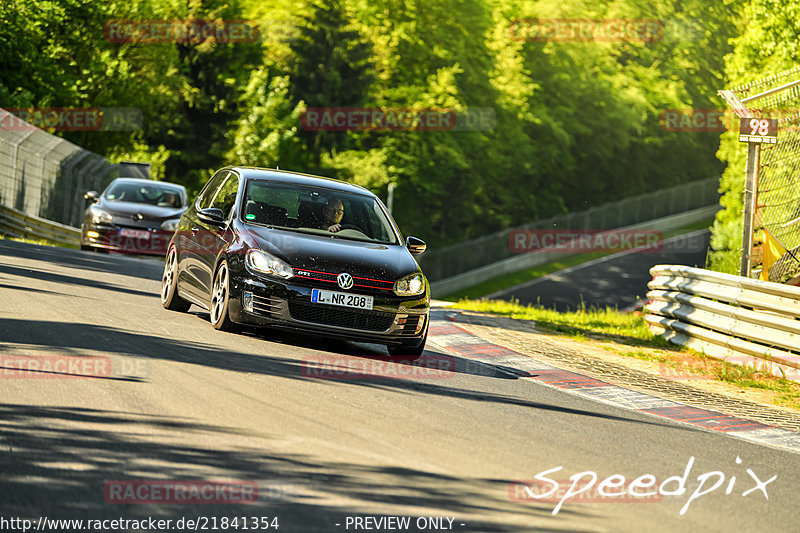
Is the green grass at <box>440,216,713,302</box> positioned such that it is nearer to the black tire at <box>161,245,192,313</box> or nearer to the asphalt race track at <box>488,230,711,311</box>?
the asphalt race track at <box>488,230,711,311</box>

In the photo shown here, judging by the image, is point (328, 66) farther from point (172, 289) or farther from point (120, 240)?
point (172, 289)

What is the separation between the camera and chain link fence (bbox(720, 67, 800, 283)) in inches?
542

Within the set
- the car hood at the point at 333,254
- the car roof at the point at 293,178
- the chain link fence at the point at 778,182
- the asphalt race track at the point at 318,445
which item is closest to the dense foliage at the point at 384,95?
the car roof at the point at 293,178

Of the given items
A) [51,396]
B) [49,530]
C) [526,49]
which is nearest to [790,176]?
[51,396]

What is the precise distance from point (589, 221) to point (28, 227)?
136 ft

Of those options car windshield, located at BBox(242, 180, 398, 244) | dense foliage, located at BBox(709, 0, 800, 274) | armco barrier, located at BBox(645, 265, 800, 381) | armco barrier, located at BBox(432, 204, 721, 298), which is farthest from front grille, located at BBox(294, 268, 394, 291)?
armco barrier, located at BBox(432, 204, 721, 298)

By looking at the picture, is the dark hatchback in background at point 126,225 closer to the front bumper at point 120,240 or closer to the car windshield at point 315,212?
the front bumper at point 120,240

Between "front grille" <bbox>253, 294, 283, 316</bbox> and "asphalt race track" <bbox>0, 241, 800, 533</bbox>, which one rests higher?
"front grille" <bbox>253, 294, 283, 316</bbox>

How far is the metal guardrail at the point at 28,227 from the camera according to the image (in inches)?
1044

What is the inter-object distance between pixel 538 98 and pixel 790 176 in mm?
51426

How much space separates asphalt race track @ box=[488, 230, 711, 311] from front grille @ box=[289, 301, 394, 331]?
103 ft

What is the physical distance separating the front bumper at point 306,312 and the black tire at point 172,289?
88.1 inches

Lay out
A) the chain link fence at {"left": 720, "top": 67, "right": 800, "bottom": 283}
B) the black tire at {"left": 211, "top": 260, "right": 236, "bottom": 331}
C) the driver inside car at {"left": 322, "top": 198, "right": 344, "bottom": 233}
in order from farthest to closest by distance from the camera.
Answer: the chain link fence at {"left": 720, "top": 67, "right": 800, "bottom": 283} → the driver inside car at {"left": 322, "top": 198, "right": 344, "bottom": 233} → the black tire at {"left": 211, "top": 260, "right": 236, "bottom": 331}

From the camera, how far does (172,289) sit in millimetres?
12555
